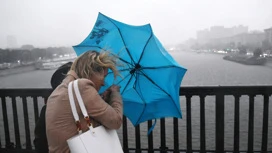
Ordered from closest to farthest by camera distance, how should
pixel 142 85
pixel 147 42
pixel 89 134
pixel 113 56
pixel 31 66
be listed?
pixel 89 134
pixel 113 56
pixel 147 42
pixel 142 85
pixel 31 66

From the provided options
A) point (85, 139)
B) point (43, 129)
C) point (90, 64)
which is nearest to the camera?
point (85, 139)

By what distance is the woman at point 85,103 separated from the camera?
127 centimetres

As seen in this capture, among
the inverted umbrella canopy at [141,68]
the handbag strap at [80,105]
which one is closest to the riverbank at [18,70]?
the inverted umbrella canopy at [141,68]

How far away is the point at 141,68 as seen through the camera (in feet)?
6.16

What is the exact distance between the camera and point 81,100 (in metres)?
1.25

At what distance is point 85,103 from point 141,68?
71 centimetres

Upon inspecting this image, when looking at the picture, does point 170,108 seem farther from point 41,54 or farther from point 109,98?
point 41,54

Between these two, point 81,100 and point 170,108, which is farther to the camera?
point 170,108

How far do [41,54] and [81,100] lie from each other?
58.2 m

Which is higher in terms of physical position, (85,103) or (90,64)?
(90,64)

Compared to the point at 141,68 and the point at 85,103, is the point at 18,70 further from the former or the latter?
the point at 85,103

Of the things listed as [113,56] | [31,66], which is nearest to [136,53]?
[113,56]

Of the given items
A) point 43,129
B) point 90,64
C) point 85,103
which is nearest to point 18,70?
point 43,129

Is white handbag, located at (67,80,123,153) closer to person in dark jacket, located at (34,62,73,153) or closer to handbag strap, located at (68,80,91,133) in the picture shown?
handbag strap, located at (68,80,91,133)
